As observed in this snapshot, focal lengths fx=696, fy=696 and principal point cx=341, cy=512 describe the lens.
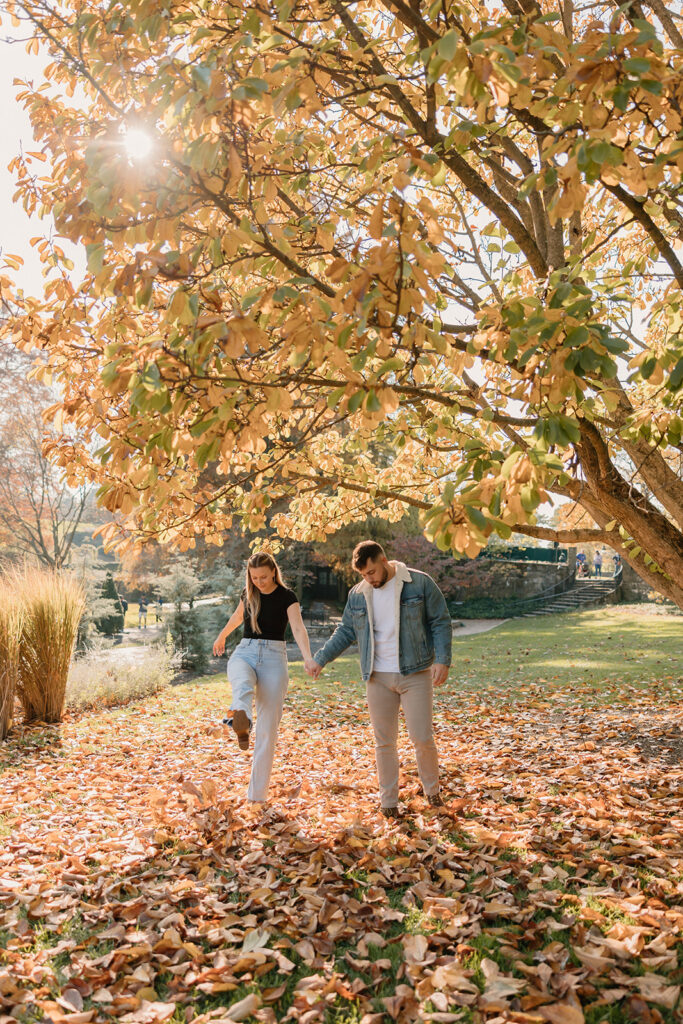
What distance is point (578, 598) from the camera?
85.7 ft

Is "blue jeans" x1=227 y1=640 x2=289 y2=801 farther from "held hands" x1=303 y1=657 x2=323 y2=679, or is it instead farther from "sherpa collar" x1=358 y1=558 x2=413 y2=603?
"sherpa collar" x1=358 y1=558 x2=413 y2=603

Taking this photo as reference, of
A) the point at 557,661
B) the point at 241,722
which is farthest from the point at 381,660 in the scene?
the point at 557,661

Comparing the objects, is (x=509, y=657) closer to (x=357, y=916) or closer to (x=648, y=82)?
(x=357, y=916)

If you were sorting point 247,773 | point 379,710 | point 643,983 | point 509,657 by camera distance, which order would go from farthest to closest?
point 509,657 → point 247,773 → point 379,710 → point 643,983

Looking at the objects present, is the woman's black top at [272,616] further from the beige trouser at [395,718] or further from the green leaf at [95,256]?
the green leaf at [95,256]

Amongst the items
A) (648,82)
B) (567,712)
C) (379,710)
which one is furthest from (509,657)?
(648,82)

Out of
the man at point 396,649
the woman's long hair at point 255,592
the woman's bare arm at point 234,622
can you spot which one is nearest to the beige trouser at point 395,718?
the man at point 396,649

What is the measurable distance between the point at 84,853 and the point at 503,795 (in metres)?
2.91

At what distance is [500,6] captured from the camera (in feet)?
16.8

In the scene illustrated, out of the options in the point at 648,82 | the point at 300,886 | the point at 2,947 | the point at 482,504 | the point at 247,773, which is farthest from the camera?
the point at 247,773

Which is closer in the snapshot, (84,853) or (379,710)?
(84,853)

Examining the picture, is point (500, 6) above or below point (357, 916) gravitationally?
above

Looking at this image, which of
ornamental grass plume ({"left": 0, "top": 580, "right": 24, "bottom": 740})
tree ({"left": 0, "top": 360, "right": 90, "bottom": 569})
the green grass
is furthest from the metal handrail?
ornamental grass plume ({"left": 0, "top": 580, "right": 24, "bottom": 740})

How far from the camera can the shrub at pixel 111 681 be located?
10.0 m
